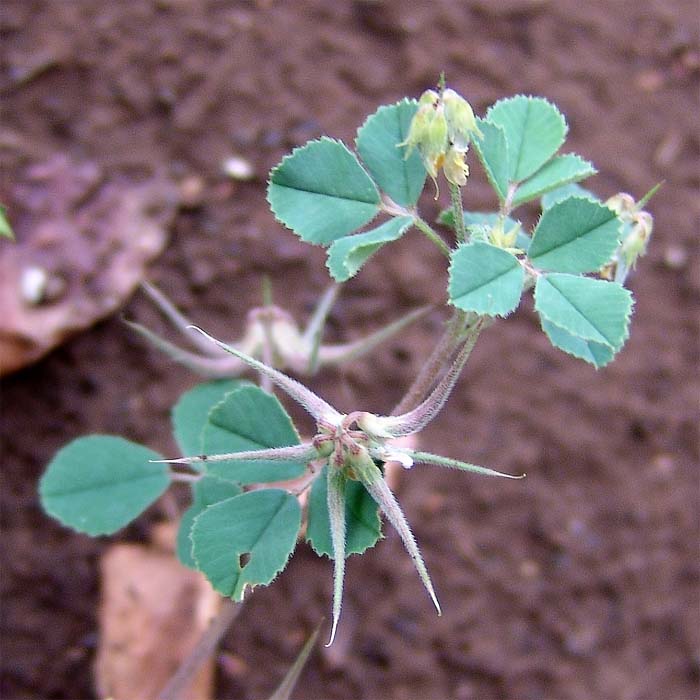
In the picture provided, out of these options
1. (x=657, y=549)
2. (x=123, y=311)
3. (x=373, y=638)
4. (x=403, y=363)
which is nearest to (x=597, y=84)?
(x=403, y=363)

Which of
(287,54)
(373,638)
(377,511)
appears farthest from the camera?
(287,54)

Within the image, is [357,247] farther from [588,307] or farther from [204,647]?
[204,647]

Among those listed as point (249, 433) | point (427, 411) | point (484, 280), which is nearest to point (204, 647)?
point (249, 433)

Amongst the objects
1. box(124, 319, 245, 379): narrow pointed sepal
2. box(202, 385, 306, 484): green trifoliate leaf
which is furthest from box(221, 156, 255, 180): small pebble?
box(202, 385, 306, 484): green trifoliate leaf

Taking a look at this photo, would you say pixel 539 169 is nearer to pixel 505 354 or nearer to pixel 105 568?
pixel 505 354

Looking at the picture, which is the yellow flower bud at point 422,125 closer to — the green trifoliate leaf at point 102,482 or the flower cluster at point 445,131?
the flower cluster at point 445,131

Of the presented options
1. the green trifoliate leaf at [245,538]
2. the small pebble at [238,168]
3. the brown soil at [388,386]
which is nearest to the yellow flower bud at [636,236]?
the green trifoliate leaf at [245,538]
